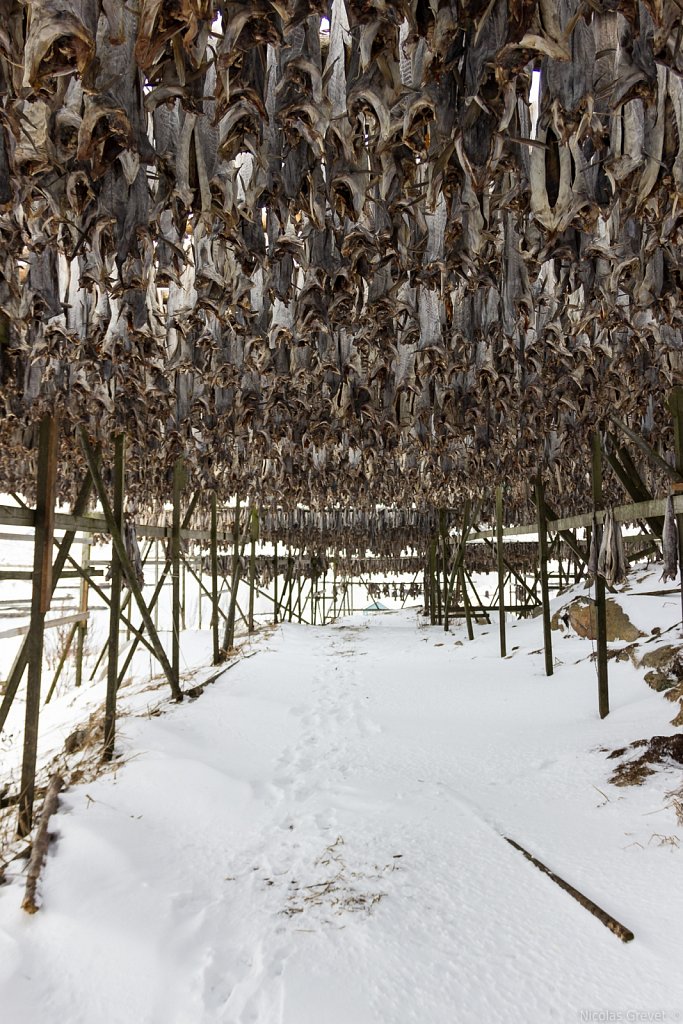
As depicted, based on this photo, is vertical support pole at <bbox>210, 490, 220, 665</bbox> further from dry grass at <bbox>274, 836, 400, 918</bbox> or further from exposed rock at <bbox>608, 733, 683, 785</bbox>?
exposed rock at <bbox>608, 733, 683, 785</bbox>

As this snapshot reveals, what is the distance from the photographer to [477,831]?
4.32 m

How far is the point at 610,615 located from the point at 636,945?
30.8 ft

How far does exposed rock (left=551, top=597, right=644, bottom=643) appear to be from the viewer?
10953mm

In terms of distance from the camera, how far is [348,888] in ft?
11.9

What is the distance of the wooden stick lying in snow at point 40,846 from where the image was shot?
10.9 feet

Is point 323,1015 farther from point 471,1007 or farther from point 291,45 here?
point 291,45

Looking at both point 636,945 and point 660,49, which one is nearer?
point 660,49

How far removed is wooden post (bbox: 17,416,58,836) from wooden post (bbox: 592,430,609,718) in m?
5.64

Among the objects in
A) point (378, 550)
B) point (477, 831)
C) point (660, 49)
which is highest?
point (660, 49)

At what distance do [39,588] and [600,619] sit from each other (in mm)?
5842

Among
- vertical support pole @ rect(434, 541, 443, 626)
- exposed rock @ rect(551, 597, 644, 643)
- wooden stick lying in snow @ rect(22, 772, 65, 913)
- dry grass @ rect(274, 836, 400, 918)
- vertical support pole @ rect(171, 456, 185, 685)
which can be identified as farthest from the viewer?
vertical support pole @ rect(434, 541, 443, 626)

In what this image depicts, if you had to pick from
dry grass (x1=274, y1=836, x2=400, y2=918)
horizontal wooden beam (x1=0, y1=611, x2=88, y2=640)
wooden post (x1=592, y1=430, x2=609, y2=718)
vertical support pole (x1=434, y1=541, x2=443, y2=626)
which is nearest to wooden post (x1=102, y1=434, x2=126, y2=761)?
horizontal wooden beam (x1=0, y1=611, x2=88, y2=640)

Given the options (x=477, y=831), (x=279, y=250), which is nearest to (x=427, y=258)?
(x=279, y=250)

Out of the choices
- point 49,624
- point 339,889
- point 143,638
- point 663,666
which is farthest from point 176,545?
point 663,666
